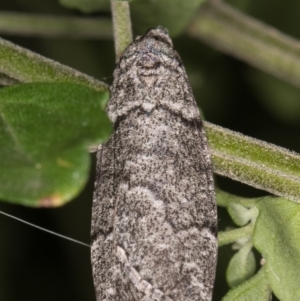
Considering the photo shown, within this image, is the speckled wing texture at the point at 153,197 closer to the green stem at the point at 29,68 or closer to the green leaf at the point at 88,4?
the green stem at the point at 29,68

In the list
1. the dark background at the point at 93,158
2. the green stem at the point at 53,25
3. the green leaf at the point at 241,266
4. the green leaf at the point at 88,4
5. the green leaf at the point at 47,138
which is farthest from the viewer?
the dark background at the point at 93,158

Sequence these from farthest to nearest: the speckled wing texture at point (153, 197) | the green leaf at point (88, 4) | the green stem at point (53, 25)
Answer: the green stem at point (53, 25) → the green leaf at point (88, 4) → the speckled wing texture at point (153, 197)

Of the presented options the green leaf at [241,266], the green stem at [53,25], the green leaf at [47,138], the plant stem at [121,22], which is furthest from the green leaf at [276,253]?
the green stem at [53,25]

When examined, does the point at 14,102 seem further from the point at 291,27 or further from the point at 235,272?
the point at 291,27

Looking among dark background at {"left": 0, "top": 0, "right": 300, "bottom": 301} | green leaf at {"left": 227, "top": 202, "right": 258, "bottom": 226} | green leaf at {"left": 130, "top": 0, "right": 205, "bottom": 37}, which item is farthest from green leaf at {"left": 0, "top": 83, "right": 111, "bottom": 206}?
dark background at {"left": 0, "top": 0, "right": 300, "bottom": 301}

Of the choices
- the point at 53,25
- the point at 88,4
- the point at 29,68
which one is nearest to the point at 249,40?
the point at 88,4

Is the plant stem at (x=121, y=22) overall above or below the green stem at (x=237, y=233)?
above
